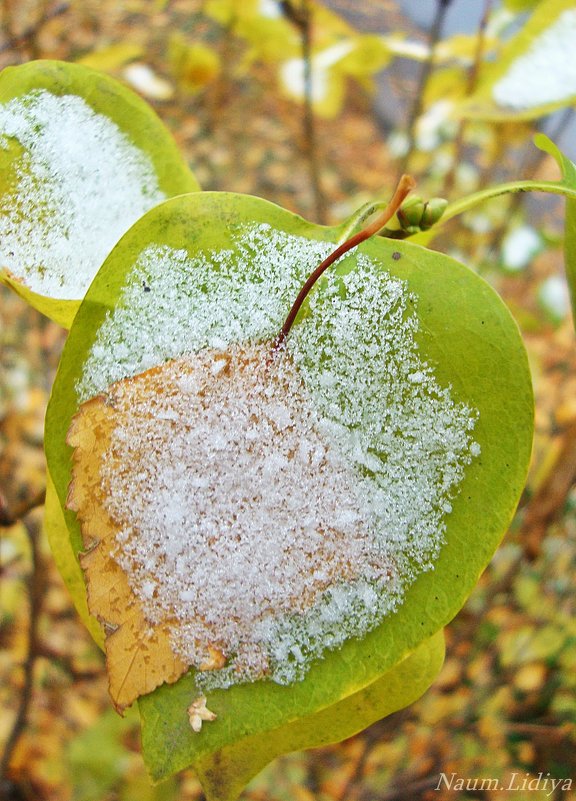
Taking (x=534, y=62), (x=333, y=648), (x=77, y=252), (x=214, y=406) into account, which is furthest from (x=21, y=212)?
(x=534, y=62)

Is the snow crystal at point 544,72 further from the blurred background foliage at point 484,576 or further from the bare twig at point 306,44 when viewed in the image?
the bare twig at point 306,44

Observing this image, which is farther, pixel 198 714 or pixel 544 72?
pixel 544 72

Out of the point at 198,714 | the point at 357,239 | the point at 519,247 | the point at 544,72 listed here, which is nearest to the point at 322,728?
the point at 198,714

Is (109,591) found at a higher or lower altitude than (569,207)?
lower

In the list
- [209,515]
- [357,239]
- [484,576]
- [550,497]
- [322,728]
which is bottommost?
[484,576]

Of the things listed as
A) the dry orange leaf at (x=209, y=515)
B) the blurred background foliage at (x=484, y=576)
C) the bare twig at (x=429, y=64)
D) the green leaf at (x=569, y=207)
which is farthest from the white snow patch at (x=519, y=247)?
the dry orange leaf at (x=209, y=515)

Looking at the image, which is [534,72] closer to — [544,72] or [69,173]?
[544,72]

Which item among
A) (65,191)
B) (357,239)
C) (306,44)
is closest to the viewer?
(357,239)
